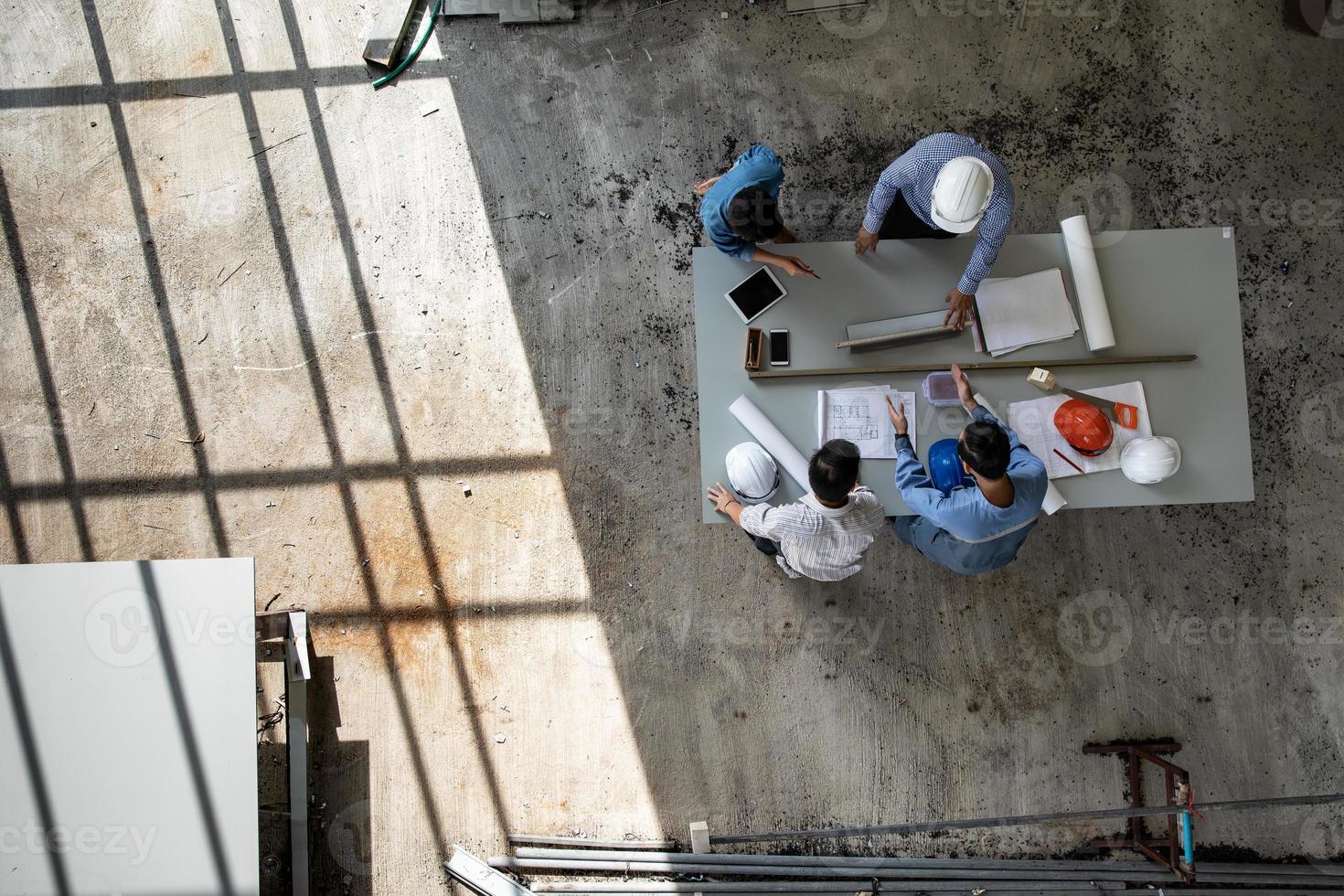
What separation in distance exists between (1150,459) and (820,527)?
1.21m

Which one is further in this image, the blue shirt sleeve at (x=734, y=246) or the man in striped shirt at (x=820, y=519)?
the blue shirt sleeve at (x=734, y=246)

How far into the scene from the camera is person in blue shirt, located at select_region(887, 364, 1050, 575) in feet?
8.48

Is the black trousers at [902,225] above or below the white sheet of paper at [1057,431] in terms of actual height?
Answer: above

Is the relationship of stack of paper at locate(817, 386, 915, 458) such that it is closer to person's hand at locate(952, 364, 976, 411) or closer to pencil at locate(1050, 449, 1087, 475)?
person's hand at locate(952, 364, 976, 411)

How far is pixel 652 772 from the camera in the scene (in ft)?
12.5

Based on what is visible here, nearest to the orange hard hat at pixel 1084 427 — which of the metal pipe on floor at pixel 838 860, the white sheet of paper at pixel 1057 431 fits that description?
the white sheet of paper at pixel 1057 431

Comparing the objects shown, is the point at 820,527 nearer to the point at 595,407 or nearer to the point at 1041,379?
the point at 1041,379

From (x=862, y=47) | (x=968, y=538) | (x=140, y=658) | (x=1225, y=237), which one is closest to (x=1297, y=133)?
(x=1225, y=237)

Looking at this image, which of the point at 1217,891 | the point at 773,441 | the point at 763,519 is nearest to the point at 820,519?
the point at 763,519

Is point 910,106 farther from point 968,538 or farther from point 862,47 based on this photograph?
point 968,538

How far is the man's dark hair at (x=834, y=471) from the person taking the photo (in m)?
2.62

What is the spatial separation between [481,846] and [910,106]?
13.8 ft

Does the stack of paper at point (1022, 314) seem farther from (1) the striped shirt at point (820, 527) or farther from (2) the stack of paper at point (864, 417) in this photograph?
(1) the striped shirt at point (820, 527)

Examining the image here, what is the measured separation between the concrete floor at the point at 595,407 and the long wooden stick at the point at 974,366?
3.43 feet
